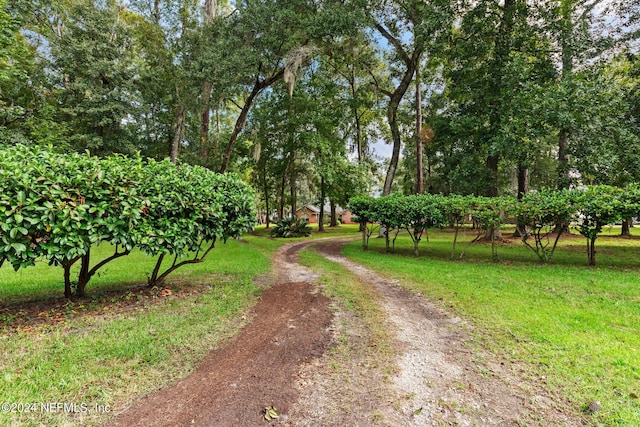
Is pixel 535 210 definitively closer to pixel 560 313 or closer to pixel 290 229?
pixel 560 313

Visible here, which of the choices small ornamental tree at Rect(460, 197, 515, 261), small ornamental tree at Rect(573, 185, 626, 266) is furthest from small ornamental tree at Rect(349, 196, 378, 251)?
small ornamental tree at Rect(573, 185, 626, 266)

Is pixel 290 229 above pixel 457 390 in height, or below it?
above

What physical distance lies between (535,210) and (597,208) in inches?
49.3

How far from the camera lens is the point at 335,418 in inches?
88.0

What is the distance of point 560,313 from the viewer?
447 centimetres

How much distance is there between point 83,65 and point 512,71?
1853 centimetres

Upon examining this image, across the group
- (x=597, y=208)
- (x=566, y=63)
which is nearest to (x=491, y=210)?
(x=597, y=208)

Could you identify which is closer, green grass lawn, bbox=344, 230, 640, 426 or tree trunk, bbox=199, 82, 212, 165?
green grass lawn, bbox=344, 230, 640, 426

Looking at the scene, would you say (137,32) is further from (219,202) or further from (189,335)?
(189,335)

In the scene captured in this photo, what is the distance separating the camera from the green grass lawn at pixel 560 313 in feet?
8.64

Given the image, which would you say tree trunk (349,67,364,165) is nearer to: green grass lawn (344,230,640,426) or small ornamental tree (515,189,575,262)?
small ornamental tree (515,189,575,262)

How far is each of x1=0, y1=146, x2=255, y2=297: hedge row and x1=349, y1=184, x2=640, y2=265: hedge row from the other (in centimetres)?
669

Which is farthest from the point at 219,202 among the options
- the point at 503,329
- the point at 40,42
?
the point at 40,42

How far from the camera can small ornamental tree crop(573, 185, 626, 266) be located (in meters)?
7.20
